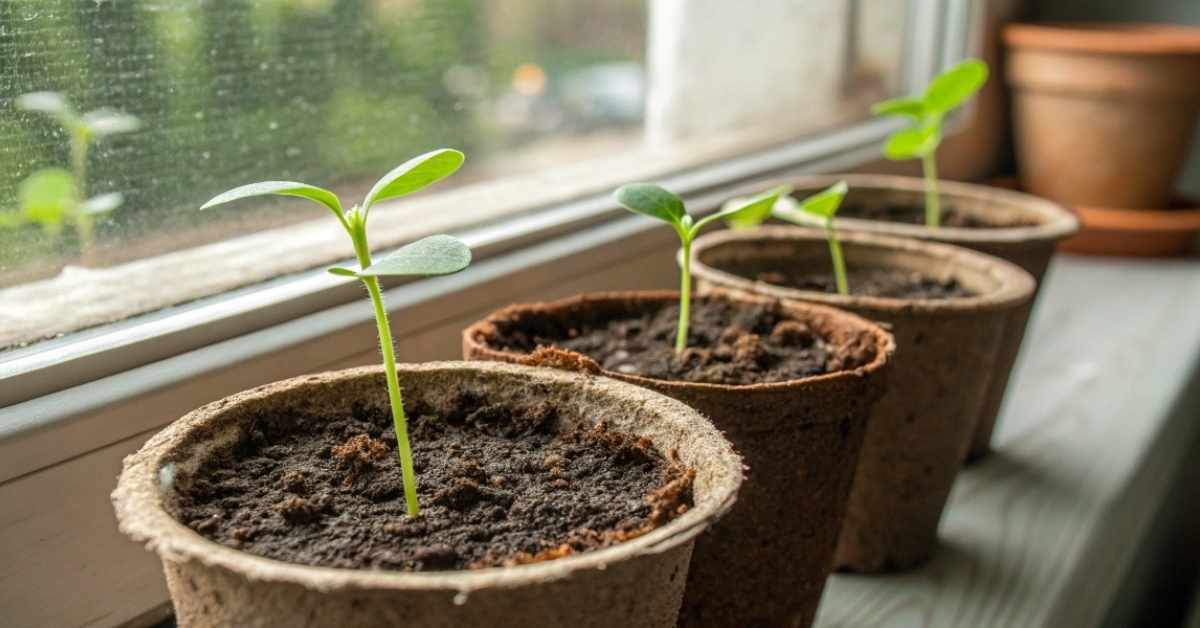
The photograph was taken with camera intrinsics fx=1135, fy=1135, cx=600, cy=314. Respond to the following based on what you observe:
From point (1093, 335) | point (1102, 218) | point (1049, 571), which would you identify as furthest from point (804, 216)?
point (1102, 218)

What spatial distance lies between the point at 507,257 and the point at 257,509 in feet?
1.70

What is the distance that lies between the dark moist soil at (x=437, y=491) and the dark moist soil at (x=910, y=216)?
0.79 m

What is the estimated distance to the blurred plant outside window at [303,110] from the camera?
2.29 ft

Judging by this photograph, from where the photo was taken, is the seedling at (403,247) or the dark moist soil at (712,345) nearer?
the seedling at (403,247)

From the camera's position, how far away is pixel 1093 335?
1.66 meters

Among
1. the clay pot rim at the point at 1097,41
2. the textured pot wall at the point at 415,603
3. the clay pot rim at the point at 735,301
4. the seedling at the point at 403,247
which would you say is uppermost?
the seedling at the point at 403,247

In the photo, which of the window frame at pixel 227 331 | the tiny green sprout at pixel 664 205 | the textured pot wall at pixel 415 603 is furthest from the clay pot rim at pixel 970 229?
the textured pot wall at pixel 415 603

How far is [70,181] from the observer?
706mm

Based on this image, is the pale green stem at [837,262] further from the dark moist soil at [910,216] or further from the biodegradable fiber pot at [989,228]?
the dark moist soil at [910,216]

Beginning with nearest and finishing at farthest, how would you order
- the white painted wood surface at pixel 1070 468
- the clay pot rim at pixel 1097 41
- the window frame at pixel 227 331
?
the window frame at pixel 227 331 < the white painted wood surface at pixel 1070 468 < the clay pot rim at pixel 1097 41

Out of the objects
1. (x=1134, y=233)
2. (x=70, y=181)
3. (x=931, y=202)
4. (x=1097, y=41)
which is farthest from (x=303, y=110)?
(x=1134, y=233)

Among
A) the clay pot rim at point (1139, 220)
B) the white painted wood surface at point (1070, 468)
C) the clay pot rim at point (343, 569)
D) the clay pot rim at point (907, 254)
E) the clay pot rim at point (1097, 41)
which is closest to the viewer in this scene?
the clay pot rim at point (343, 569)

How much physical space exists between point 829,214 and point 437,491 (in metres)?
0.51

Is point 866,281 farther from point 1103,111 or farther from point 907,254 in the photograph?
point 1103,111
